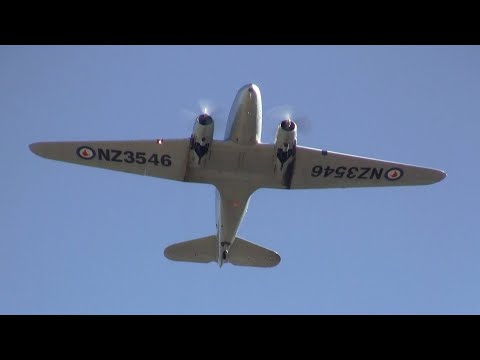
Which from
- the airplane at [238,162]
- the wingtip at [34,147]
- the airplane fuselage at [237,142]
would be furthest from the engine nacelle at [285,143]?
the wingtip at [34,147]

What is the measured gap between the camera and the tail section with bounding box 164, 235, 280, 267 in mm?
35219

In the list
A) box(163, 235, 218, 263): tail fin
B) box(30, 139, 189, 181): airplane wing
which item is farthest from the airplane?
box(163, 235, 218, 263): tail fin

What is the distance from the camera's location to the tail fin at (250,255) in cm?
3528

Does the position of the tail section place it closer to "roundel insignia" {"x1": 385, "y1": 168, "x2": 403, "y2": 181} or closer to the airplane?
the airplane

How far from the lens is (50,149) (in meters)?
30.1

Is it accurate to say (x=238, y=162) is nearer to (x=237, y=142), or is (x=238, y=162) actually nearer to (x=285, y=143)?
(x=237, y=142)

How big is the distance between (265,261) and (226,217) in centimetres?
446

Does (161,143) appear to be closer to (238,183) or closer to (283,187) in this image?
(238,183)

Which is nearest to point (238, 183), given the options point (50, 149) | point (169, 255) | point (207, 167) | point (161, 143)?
point (207, 167)

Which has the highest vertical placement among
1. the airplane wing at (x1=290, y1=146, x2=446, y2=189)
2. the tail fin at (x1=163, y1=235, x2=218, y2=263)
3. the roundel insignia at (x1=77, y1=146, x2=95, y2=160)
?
the airplane wing at (x1=290, y1=146, x2=446, y2=189)

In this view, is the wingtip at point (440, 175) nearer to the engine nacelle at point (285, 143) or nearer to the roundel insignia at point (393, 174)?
the roundel insignia at point (393, 174)

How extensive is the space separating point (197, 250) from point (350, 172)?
901 centimetres

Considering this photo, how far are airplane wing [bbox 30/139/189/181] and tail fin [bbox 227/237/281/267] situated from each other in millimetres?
5985

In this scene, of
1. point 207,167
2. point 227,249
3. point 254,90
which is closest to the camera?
point 254,90
